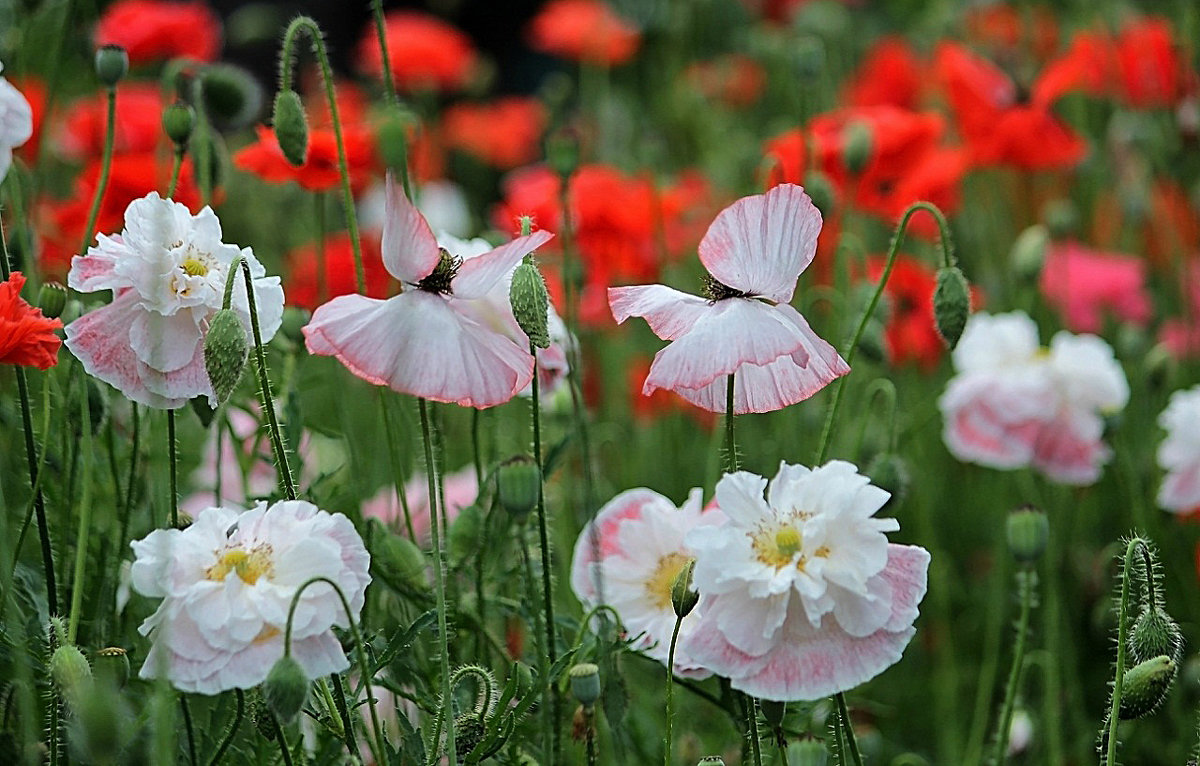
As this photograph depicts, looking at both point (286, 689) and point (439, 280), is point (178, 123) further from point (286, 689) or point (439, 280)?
point (286, 689)

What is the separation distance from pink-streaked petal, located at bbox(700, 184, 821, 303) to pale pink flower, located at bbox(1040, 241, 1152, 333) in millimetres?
1228

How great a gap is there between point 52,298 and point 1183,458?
96 cm

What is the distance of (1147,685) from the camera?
32.7 inches

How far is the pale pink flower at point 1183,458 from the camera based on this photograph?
130cm

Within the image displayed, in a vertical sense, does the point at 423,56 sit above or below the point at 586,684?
above

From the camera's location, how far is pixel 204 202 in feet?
4.00

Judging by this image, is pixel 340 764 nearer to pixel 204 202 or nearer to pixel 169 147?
pixel 204 202

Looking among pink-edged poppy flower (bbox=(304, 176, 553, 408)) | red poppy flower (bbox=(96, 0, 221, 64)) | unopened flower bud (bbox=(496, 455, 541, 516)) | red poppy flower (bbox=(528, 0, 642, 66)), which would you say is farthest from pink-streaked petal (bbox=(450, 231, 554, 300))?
red poppy flower (bbox=(528, 0, 642, 66))

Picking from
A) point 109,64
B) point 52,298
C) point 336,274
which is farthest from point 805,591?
point 336,274

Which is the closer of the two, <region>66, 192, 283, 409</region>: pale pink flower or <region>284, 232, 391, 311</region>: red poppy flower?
<region>66, 192, 283, 409</region>: pale pink flower

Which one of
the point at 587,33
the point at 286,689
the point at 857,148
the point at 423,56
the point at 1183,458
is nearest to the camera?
the point at 286,689

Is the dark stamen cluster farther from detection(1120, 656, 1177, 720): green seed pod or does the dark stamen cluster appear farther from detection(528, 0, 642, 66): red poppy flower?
detection(528, 0, 642, 66): red poppy flower

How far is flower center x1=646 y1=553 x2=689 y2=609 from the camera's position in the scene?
37.4 inches

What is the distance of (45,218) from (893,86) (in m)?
1.38
